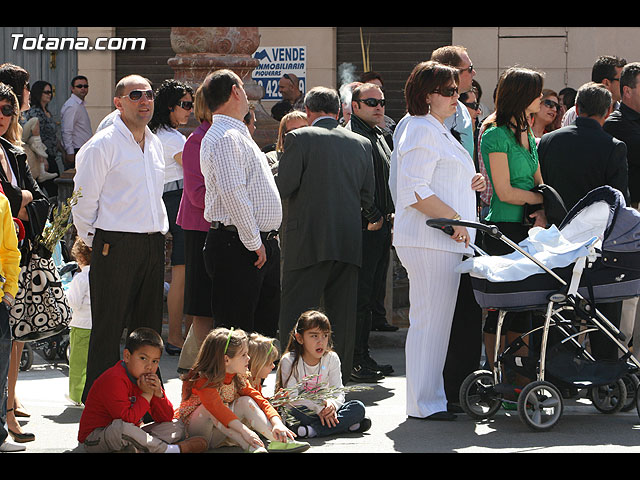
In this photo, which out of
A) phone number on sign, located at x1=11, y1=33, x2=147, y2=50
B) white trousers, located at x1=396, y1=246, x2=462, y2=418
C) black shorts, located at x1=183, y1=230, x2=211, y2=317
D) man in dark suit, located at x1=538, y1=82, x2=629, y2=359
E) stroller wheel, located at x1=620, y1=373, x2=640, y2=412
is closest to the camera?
white trousers, located at x1=396, y1=246, x2=462, y2=418

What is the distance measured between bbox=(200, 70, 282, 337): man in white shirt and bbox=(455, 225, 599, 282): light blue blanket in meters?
1.19

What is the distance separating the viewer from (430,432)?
22.9 feet

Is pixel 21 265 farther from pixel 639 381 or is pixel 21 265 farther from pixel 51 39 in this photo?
pixel 51 39

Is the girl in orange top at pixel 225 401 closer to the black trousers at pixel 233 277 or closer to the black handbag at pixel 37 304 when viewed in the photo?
the black trousers at pixel 233 277

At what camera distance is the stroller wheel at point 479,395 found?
7199mm

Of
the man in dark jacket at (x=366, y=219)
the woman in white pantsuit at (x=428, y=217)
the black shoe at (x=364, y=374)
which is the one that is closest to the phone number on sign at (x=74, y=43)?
the man in dark jacket at (x=366, y=219)

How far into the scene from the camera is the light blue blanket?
6.96 meters

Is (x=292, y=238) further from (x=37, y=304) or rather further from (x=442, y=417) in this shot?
(x=37, y=304)

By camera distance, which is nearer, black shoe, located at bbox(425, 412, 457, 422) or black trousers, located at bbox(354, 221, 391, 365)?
black shoe, located at bbox(425, 412, 457, 422)

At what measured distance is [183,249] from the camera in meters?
9.70

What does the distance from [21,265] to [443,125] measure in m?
2.66

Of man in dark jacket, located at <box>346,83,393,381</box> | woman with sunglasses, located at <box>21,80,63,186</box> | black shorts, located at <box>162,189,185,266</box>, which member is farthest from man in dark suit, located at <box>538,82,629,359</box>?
woman with sunglasses, located at <box>21,80,63,186</box>

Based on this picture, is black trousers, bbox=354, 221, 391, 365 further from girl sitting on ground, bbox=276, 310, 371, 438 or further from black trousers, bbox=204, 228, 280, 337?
girl sitting on ground, bbox=276, 310, 371, 438

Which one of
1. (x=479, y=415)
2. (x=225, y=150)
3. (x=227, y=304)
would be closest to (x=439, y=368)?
(x=479, y=415)
